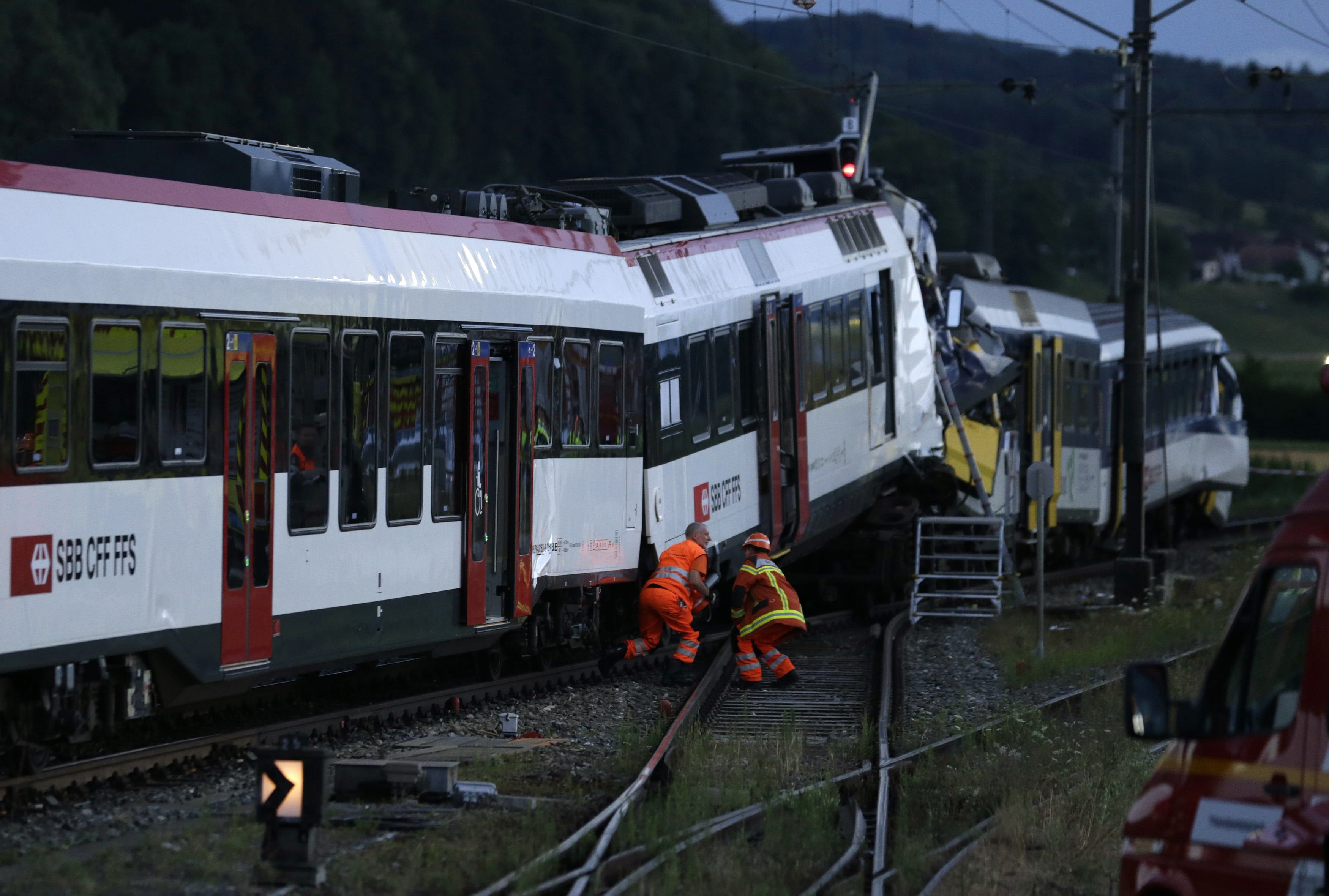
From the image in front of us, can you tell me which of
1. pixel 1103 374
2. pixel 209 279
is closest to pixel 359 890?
pixel 209 279

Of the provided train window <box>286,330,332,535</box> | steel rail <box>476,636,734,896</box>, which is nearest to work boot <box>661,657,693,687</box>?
steel rail <box>476,636,734,896</box>

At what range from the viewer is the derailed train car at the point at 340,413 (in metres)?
9.16

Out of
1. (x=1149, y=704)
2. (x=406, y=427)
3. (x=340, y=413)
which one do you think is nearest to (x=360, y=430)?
(x=340, y=413)

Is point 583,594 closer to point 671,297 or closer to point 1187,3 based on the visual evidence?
point 671,297

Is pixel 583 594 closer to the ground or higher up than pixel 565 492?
closer to the ground

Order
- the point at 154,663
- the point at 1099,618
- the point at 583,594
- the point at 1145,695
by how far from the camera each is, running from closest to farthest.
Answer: the point at 1145,695 < the point at 154,663 < the point at 583,594 < the point at 1099,618

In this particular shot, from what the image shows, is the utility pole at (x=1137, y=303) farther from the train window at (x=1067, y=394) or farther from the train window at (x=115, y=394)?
the train window at (x=115, y=394)

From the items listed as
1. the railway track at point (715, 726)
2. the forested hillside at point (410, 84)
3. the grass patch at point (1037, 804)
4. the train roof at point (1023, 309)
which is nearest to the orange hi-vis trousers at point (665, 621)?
the railway track at point (715, 726)

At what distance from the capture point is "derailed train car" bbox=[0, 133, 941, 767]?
360 inches

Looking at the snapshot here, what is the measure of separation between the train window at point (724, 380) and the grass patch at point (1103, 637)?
3.36m

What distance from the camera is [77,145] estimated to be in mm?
11688

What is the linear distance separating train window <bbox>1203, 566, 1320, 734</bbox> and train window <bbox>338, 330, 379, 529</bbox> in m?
6.92

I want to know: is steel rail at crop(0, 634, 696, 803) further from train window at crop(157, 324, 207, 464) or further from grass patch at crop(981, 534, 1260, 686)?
grass patch at crop(981, 534, 1260, 686)

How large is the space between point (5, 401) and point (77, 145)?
343cm
